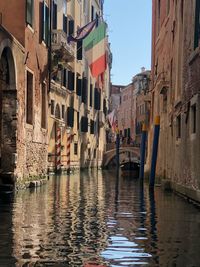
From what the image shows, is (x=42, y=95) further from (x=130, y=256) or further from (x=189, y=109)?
(x=130, y=256)

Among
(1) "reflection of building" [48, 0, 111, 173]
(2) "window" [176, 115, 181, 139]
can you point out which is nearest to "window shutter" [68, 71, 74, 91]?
(1) "reflection of building" [48, 0, 111, 173]

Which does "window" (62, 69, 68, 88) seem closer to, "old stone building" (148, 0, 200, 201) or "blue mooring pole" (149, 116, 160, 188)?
"old stone building" (148, 0, 200, 201)

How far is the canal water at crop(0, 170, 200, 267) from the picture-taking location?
22.8 feet

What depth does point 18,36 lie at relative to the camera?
19172mm

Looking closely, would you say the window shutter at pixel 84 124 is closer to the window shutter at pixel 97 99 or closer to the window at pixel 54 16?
the window shutter at pixel 97 99

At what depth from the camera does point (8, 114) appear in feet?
57.5

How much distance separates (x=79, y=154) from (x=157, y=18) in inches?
645

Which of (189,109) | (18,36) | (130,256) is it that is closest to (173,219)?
(130,256)

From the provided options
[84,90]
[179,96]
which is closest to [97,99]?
[84,90]

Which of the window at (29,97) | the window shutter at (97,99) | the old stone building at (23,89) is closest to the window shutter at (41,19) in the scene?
the old stone building at (23,89)

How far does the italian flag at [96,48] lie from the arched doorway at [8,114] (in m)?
10.3

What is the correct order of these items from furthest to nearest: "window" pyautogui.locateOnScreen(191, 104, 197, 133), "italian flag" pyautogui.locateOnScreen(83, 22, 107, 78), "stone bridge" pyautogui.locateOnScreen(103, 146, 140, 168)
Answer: "stone bridge" pyautogui.locateOnScreen(103, 146, 140, 168), "italian flag" pyautogui.locateOnScreen(83, 22, 107, 78), "window" pyautogui.locateOnScreen(191, 104, 197, 133)

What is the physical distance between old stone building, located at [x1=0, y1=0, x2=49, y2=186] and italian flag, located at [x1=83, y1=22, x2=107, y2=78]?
13.8 feet

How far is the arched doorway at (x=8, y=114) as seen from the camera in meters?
17.4
